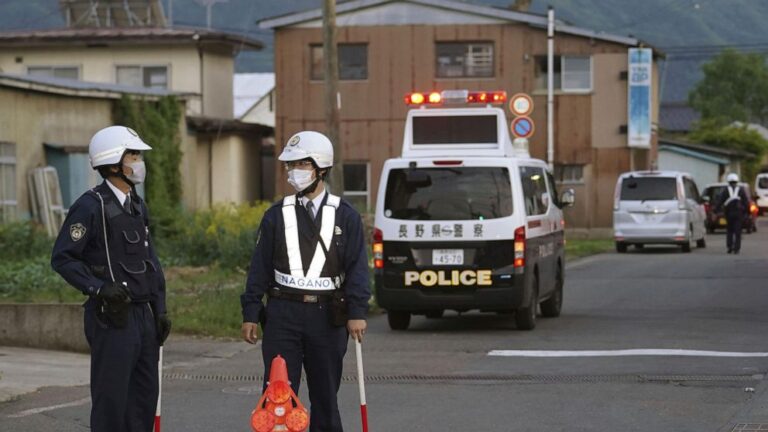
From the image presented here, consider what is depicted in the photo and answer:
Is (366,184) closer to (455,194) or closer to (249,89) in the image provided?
(249,89)

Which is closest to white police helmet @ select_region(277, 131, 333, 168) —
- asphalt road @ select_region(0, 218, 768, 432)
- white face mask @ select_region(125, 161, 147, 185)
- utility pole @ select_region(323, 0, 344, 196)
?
white face mask @ select_region(125, 161, 147, 185)

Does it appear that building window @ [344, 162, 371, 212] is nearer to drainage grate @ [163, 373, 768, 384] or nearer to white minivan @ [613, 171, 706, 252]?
white minivan @ [613, 171, 706, 252]

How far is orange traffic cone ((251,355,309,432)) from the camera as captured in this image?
6.94 meters

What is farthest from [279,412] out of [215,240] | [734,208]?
[734,208]

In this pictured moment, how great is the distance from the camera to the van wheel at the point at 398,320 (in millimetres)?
16984

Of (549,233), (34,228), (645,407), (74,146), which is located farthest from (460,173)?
(74,146)

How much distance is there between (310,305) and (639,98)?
119 ft

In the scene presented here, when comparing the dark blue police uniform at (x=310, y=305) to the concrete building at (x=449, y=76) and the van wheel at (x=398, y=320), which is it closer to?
the van wheel at (x=398, y=320)

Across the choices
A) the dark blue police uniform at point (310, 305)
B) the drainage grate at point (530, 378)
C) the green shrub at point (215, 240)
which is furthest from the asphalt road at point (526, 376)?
the green shrub at point (215, 240)

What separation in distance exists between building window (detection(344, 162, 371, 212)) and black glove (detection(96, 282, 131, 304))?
36.2 meters

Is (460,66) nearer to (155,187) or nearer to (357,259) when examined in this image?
(155,187)

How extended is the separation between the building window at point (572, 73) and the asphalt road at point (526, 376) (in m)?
23.6

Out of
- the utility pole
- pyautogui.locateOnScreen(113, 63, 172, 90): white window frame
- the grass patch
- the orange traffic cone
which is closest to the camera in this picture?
the orange traffic cone

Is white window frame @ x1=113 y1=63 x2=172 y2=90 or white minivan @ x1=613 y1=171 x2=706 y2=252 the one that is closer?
white minivan @ x1=613 y1=171 x2=706 y2=252
